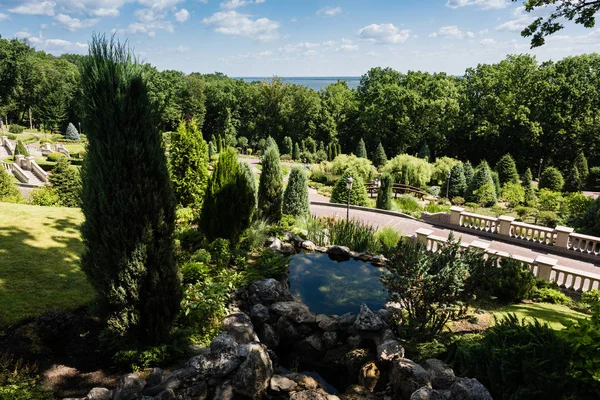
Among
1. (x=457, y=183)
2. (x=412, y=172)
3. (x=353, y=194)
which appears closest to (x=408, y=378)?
(x=353, y=194)

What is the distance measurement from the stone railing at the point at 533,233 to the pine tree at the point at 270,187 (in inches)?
275

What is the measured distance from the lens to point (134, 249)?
5008 mm

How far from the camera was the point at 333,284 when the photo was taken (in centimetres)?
915

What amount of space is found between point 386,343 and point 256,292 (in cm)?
297

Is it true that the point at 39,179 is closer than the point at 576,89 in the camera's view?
Yes

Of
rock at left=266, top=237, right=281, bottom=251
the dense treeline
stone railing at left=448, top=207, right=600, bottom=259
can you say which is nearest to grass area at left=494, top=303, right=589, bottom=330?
stone railing at left=448, top=207, right=600, bottom=259

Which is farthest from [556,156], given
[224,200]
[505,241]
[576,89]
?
[224,200]

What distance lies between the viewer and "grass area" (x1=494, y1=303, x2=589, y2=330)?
747 cm

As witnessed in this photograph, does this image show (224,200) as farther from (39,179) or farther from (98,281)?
(39,179)

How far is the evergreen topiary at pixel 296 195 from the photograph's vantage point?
14.2 meters

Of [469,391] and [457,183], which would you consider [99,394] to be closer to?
[469,391]

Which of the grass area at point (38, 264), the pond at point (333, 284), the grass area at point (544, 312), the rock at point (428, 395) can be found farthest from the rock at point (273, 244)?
the rock at point (428, 395)

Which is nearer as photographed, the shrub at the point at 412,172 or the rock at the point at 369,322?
the rock at the point at 369,322

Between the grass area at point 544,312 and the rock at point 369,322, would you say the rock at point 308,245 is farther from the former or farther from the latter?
the grass area at point 544,312
